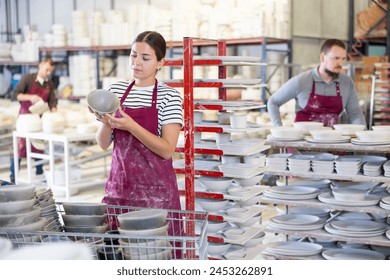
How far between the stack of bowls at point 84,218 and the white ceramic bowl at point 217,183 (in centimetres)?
161

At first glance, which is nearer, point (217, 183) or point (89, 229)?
point (89, 229)

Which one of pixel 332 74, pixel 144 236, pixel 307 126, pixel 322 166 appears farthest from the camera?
pixel 332 74

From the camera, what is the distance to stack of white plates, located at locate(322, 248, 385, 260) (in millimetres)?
3783

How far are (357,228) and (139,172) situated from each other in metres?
1.64

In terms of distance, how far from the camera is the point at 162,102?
274 cm

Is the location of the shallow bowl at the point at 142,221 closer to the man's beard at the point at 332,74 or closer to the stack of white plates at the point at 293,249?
the stack of white plates at the point at 293,249

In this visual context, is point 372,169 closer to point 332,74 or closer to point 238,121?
point 238,121

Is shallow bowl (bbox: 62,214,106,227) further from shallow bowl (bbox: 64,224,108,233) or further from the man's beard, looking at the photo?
the man's beard

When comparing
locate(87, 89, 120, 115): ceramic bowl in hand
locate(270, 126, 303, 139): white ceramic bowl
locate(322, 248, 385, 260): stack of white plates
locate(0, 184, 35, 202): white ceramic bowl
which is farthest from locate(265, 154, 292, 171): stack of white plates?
locate(0, 184, 35, 202): white ceramic bowl

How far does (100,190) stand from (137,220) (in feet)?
19.2

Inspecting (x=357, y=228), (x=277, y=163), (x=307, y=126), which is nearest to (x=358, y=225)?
(x=357, y=228)

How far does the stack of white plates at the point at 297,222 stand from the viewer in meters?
3.85

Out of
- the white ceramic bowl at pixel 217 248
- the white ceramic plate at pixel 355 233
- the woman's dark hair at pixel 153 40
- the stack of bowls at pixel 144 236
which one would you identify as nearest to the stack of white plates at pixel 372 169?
the white ceramic plate at pixel 355 233

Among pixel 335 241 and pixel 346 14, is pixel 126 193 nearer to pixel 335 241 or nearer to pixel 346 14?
pixel 335 241
